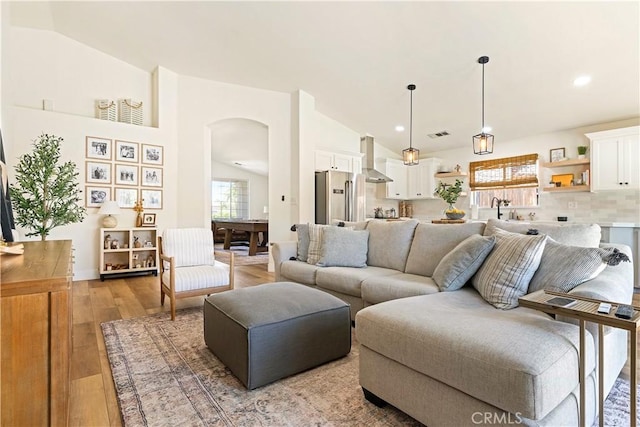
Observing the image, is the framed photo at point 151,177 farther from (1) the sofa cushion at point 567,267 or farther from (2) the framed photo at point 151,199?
(1) the sofa cushion at point 567,267

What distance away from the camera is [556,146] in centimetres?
550

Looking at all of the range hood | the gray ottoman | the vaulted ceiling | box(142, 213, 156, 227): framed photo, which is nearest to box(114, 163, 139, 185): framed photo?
box(142, 213, 156, 227): framed photo

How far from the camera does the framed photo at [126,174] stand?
4848 millimetres

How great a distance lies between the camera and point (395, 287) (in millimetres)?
2424

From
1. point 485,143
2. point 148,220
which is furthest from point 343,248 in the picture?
point 148,220

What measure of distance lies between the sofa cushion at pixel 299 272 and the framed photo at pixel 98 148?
334 cm

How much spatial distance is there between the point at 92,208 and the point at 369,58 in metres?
4.50

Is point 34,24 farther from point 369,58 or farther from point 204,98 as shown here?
point 369,58

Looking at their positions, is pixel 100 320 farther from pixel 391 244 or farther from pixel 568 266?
pixel 568 266

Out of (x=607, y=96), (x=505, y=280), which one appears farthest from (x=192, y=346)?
(x=607, y=96)

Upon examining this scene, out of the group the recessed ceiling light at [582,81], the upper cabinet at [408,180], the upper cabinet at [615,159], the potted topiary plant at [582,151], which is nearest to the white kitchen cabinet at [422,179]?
the upper cabinet at [408,180]

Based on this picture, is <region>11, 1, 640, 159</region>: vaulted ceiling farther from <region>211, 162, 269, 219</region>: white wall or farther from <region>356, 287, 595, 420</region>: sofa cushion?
<region>211, 162, 269, 219</region>: white wall

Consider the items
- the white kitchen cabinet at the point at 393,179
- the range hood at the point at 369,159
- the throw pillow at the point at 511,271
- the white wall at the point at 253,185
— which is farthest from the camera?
the white wall at the point at 253,185

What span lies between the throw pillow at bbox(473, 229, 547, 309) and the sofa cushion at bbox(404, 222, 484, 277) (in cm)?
62
